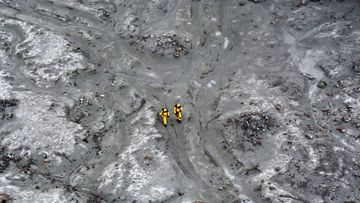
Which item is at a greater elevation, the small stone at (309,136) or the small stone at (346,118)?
the small stone at (309,136)

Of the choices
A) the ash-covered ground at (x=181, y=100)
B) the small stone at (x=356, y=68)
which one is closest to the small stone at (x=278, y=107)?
the ash-covered ground at (x=181, y=100)

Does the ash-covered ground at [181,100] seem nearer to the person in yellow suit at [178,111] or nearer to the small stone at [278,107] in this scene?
the small stone at [278,107]

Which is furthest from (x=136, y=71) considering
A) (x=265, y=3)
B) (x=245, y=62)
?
(x=265, y=3)

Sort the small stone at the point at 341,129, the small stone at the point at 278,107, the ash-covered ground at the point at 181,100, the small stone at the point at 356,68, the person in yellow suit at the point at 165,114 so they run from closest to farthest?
1. the ash-covered ground at the point at 181,100
2. the small stone at the point at 341,129
3. the person in yellow suit at the point at 165,114
4. the small stone at the point at 278,107
5. the small stone at the point at 356,68

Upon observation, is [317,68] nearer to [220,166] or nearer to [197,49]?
[197,49]

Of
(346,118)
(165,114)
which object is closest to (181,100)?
(165,114)

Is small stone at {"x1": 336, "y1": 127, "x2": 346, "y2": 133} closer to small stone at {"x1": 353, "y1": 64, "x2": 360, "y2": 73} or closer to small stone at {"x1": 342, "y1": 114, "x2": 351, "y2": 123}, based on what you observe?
small stone at {"x1": 342, "y1": 114, "x2": 351, "y2": 123}

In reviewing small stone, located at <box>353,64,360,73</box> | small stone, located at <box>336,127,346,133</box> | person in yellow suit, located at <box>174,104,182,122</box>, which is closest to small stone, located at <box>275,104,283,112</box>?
Answer: small stone, located at <box>336,127,346,133</box>

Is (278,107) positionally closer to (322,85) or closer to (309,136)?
(309,136)
